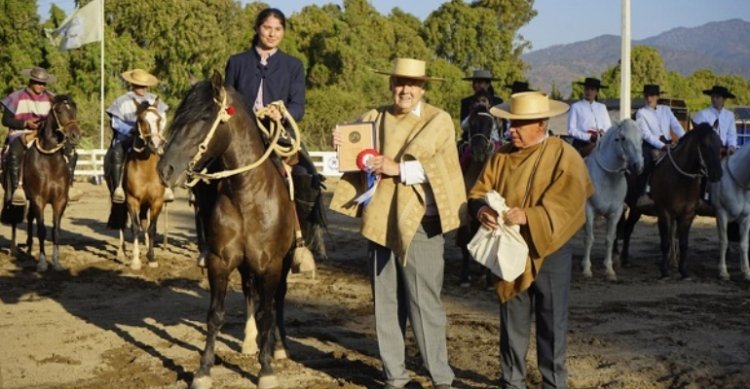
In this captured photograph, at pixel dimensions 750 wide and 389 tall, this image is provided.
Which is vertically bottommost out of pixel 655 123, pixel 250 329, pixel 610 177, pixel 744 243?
pixel 250 329

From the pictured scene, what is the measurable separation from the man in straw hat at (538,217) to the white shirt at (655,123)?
28.7 ft

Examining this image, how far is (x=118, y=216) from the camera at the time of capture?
48.5 feet

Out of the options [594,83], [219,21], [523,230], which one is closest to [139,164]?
[594,83]

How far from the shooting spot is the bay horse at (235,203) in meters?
6.91

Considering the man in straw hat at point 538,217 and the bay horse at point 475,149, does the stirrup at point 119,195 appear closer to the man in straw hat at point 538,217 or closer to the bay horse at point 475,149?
the bay horse at point 475,149

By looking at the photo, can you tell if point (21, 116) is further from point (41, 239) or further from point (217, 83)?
point (217, 83)

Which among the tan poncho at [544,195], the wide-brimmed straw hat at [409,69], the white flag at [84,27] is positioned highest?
the white flag at [84,27]

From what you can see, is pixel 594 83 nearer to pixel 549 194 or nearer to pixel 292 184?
pixel 292 184

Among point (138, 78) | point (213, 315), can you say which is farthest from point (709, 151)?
point (213, 315)

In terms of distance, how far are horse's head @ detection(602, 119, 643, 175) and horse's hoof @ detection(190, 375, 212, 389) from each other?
306 inches

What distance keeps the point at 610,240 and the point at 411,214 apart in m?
7.81

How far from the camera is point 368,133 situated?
22.3 ft

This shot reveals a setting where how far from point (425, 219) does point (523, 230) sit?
85 cm

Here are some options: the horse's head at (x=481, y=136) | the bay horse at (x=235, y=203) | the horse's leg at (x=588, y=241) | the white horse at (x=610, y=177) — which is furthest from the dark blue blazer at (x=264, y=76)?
the horse's leg at (x=588, y=241)
